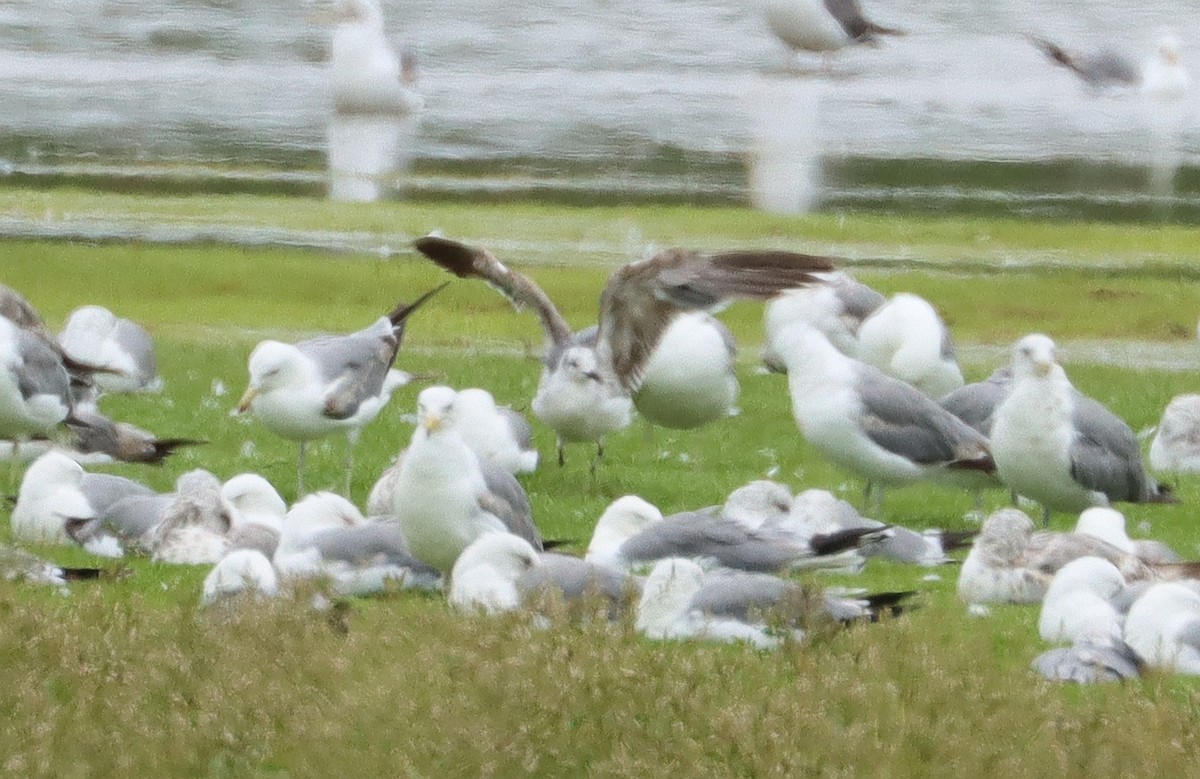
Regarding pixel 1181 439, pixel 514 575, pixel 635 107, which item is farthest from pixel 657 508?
pixel 635 107

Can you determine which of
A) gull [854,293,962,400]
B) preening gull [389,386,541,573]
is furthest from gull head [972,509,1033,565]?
gull [854,293,962,400]

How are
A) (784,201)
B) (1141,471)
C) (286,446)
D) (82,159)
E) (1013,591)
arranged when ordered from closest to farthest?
(1013,591), (1141,471), (286,446), (784,201), (82,159)

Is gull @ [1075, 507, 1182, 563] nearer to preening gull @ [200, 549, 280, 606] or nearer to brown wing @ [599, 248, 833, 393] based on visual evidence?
brown wing @ [599, 248, 833, 393]

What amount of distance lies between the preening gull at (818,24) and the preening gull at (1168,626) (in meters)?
23.6

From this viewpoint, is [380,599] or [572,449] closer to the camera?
[380,599]

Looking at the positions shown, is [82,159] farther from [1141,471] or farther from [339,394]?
[1141,471]

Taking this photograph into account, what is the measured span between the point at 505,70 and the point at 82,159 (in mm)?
8981

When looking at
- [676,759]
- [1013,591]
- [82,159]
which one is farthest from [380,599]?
[82,159]

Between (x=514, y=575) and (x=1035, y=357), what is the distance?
3.53 meters

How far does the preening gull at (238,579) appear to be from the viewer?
28.0 ft

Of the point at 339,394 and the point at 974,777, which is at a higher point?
the point at 974,777

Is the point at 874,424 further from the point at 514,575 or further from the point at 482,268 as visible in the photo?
the point at 514,575

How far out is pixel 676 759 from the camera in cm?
666

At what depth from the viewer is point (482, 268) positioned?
1198 centimetres
